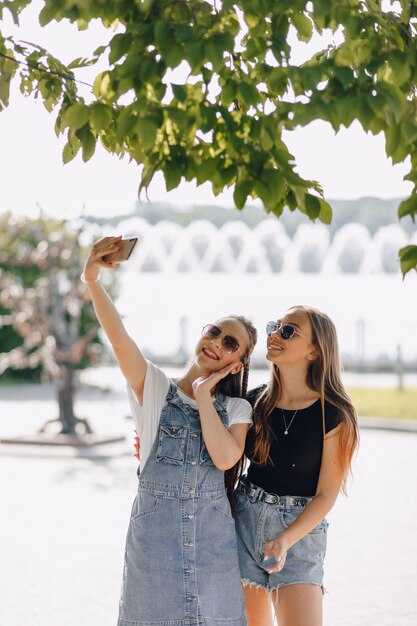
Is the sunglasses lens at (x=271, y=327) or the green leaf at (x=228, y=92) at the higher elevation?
the green leaf at (x=228, y=92)

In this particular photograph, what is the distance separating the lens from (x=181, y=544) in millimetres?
3803

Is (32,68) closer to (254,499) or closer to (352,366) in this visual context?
(254,499)

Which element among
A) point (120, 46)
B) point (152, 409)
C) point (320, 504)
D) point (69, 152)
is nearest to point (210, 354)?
point (152, 409)

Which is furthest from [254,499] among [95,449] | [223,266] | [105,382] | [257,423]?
[223,266]

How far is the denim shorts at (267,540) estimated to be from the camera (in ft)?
13.4

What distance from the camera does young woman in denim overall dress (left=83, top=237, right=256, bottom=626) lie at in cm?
378

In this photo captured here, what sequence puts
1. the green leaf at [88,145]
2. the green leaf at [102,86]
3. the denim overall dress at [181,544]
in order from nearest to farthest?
the green leaf at [102,86]
the green leaf at [88,145]
the denim overall dress at [181,544]

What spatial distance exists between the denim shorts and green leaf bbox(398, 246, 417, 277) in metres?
1.16

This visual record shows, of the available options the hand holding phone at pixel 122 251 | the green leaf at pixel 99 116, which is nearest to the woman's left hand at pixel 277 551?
the hand holding phone at pixel 122 251

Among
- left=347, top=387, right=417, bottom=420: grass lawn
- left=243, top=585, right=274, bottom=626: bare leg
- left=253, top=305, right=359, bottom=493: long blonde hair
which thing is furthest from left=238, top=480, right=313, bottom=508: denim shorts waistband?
left=347, top=387, right=417, bottom=420: grass lawn

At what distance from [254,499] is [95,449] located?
415 inches

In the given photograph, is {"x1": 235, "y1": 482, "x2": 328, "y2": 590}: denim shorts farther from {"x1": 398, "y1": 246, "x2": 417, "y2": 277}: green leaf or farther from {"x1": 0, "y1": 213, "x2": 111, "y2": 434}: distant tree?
{"x1": 0, "y1": 213, "x2": 111, "y2": 434}: distant tree

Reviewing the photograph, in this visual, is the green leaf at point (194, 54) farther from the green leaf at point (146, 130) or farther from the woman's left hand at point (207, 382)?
the woman's left hand at point (207, 382)

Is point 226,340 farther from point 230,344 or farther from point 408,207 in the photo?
point 408,207
